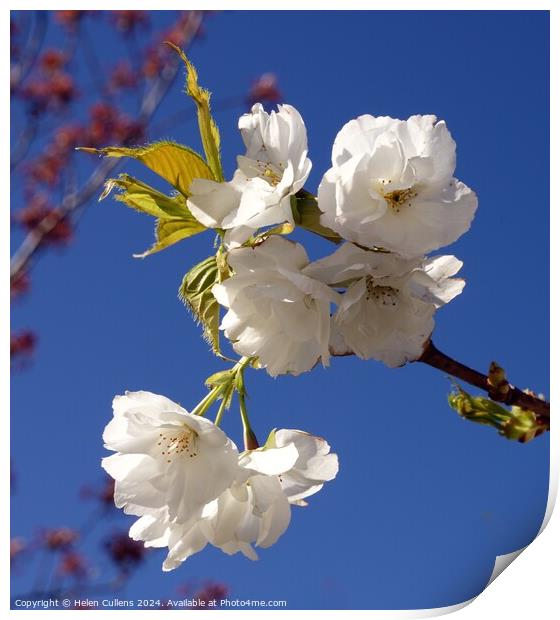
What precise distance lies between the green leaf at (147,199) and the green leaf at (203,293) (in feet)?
0.09

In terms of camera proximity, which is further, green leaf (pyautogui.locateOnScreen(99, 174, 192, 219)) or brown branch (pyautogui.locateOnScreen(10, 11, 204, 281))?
brown branch (pyautogui.locateOnScreen(10, 11, 204, 281))

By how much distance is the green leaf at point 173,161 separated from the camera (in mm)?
342

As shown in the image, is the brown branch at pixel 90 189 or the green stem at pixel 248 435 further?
the brown branch at pixel 90 189

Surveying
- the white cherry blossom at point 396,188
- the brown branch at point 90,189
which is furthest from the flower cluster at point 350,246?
the brown branch at point 90,189

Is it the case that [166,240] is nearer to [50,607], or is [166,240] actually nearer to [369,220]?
[369,220]

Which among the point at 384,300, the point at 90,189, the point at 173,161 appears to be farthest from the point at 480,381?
the point at 90,189

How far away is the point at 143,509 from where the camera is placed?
38cm

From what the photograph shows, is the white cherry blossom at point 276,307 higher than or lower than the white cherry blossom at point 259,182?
lower

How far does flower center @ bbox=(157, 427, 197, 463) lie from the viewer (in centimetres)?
37

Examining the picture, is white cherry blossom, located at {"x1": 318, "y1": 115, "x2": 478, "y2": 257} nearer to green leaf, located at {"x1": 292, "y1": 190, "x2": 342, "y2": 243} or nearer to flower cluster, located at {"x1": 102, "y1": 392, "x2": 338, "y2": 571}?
green leaf, located at {"x1": 292, "y1": 190, "x2": 342, "y2": 243}

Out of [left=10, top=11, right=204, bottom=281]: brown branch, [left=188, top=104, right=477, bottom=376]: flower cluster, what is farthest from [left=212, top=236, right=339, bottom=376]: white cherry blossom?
[left=10, top=11, right=204, bottom=281]: brown branch

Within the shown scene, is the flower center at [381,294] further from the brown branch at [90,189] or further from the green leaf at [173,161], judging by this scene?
the brown branch at [90,189]

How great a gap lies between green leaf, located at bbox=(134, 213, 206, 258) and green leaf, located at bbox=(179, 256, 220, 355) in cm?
2

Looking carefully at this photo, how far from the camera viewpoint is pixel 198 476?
0.36 meters
